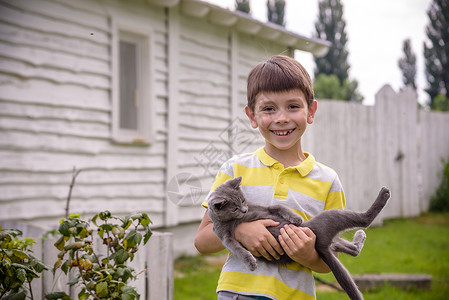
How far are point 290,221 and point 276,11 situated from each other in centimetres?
1975

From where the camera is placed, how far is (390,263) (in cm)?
566

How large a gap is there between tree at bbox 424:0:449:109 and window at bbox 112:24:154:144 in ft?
57.0

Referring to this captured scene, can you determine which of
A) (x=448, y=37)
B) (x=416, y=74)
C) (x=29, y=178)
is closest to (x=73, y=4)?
(x=29, y=178)

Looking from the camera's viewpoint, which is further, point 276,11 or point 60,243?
point 276,11

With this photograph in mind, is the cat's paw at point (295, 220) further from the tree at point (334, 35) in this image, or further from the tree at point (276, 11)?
the tree at point (334, 35)

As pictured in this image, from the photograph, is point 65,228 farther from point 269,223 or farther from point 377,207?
point 377,207

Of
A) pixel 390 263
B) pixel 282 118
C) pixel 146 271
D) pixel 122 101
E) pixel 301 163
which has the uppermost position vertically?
pixel 122 101

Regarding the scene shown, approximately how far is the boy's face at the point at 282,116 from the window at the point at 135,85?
4244 mm

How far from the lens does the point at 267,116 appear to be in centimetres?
174

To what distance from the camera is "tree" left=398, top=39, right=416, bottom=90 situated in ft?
84.7

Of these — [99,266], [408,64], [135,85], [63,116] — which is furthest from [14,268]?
[408,64]

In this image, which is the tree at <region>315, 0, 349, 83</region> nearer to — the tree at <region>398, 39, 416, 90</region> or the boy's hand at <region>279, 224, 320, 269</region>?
the tree at <region>398, 39, 416, 90</region>

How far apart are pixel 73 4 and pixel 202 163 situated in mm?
2886

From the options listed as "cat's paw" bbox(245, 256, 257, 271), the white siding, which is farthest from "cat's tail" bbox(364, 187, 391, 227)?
the white siding
